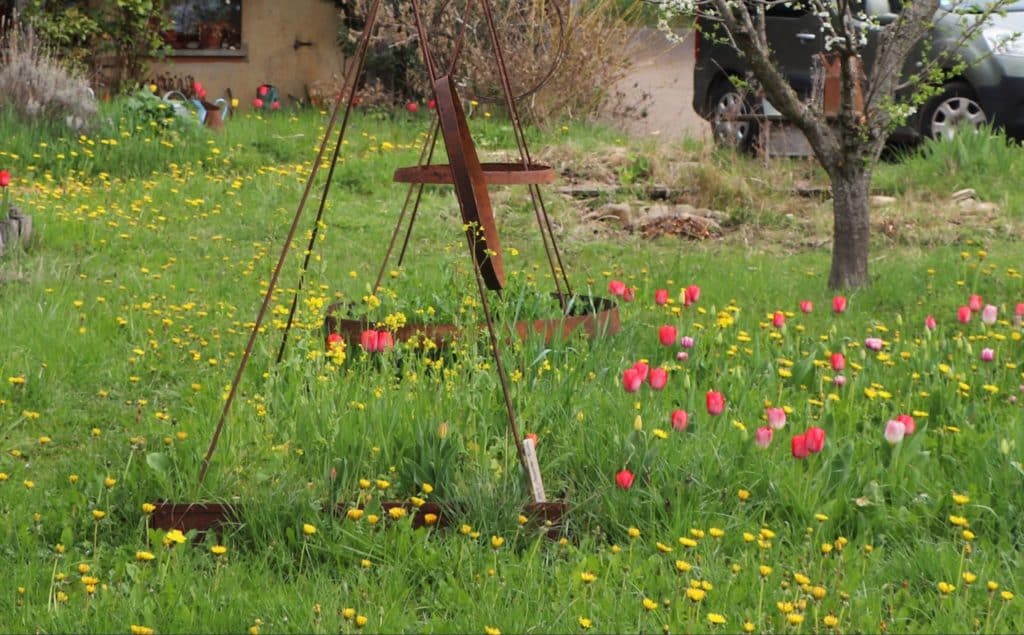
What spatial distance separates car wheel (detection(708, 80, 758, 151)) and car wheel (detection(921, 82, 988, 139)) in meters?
1.42

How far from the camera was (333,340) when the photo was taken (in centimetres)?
474

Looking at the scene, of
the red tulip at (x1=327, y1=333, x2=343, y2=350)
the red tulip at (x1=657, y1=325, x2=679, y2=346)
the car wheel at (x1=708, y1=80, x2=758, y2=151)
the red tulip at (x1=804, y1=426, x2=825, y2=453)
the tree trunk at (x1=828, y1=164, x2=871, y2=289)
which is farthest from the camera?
the car wheel at (x1=708, y1=80, x2=758, y2=151)

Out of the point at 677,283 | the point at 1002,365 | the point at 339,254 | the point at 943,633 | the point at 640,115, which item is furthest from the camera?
the point at 640,115

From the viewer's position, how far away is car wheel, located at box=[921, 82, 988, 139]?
11.1 m

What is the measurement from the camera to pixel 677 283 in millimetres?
7191

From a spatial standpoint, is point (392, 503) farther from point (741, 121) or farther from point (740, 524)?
point (741, 121)

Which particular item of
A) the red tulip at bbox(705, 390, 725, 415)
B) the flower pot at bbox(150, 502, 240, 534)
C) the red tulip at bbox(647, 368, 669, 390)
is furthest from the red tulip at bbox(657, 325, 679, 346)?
the flower pot at bbox(150, 502, 240, 534)

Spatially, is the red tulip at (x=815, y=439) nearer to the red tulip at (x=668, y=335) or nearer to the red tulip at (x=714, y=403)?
the red tulip at (x=714, y=403)

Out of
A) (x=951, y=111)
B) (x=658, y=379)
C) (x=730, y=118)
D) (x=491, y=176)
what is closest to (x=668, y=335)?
(x=658, y=379)

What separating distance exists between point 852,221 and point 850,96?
0.64 metres

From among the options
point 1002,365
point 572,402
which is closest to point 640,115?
point 1002,365

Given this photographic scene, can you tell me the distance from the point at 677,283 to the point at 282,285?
6.73 ft

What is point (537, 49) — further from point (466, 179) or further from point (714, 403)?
point (714, 403)

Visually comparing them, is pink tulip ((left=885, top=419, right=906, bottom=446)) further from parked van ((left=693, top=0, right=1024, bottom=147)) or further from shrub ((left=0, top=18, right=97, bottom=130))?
shrub ((left=0, top=18, right=97, bottom=130))
